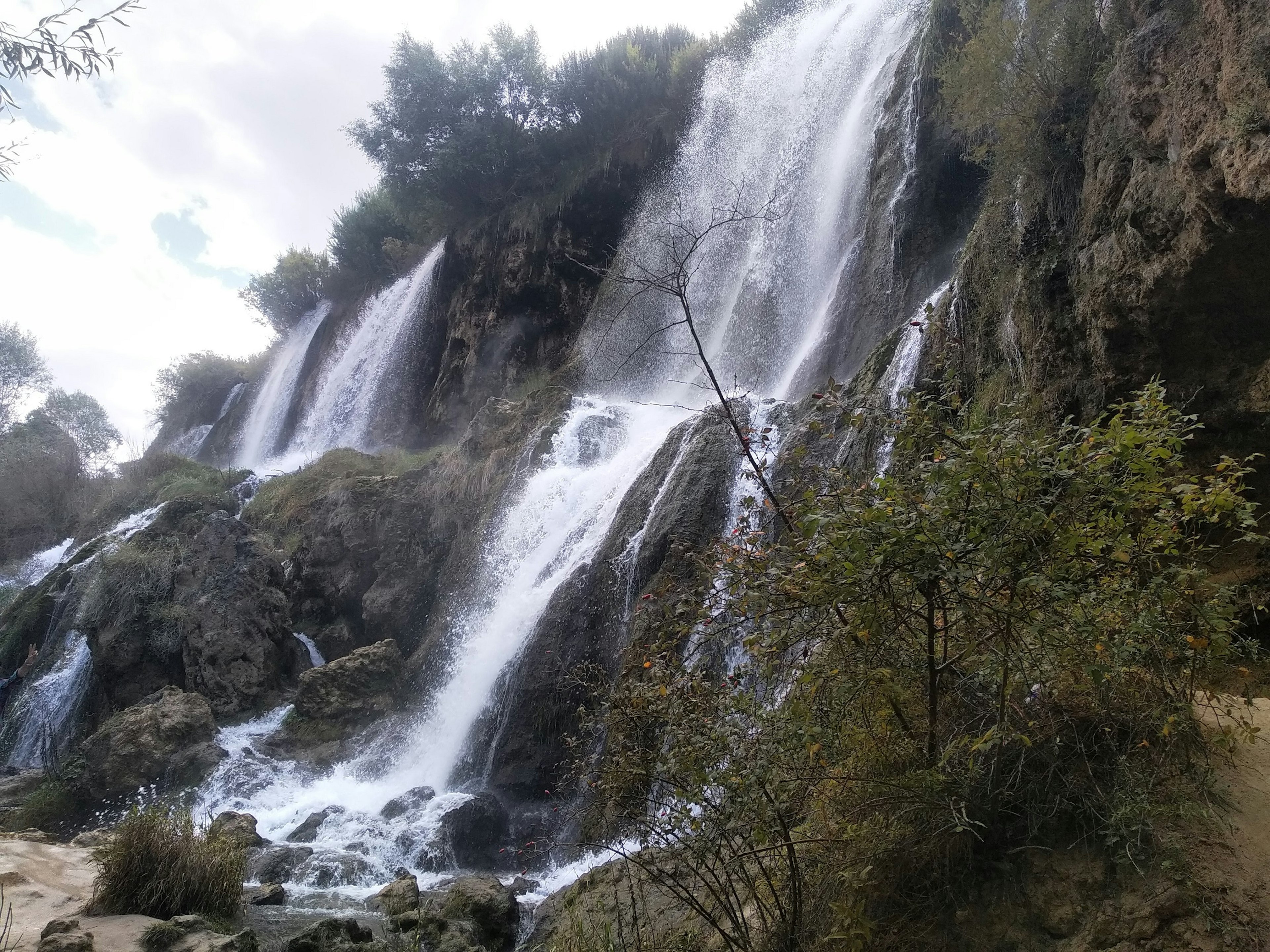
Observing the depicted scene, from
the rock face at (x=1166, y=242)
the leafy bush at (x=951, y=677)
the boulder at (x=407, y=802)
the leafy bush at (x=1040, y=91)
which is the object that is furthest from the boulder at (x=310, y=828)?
the leafy bush at (x=1040, y=91)

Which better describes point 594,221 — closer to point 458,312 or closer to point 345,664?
point 458,312

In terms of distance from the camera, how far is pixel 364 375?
2625 cm

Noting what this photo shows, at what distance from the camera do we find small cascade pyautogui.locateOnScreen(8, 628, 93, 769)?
12469mm

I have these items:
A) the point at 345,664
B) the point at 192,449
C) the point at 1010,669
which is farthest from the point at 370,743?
the point at 192,449

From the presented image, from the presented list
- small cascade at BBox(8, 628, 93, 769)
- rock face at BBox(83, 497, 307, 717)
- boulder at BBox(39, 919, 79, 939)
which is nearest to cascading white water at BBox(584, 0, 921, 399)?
rock face at BBox(83, 497, 307, 717)

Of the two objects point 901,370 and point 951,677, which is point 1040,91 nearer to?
point 901,370

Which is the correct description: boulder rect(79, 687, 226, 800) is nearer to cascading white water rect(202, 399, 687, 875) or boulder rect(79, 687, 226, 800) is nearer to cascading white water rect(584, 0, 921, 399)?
cascading white water rect(202, 399, 687, 875)

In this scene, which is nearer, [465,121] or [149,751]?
[149,751]

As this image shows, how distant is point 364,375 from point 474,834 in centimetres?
2118

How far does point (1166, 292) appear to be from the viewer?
191 inches

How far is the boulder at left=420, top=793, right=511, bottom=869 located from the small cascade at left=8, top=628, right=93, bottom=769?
8260mm

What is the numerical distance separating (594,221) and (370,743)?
50.9ft

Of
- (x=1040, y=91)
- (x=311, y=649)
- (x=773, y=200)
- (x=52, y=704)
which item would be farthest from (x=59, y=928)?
(x=773, y=200)

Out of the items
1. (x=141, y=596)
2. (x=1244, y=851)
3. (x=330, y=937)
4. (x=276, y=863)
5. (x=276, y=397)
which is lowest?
(x=1244, y=851)
